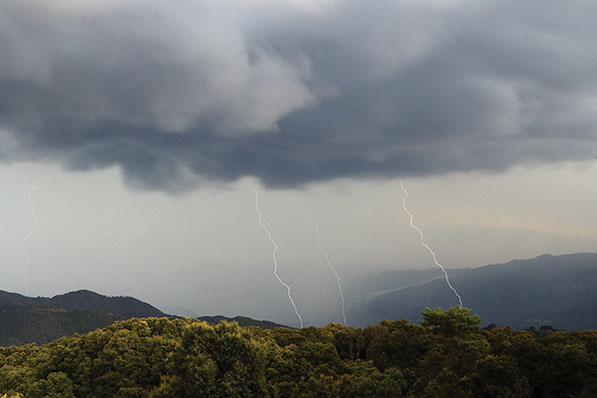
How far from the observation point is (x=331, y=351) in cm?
5119

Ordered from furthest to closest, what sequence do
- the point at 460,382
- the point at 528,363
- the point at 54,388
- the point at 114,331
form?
the point at 114,331
the point at 54,388
the point at 528,363
the point at 460,382

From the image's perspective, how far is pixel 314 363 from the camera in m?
50.0

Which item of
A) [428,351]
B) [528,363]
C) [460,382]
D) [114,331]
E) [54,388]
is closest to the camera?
[460,382]

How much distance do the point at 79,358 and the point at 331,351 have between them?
30.9 m

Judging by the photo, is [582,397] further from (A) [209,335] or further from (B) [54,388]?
(B) [54,388]

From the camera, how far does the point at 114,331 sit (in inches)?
2397

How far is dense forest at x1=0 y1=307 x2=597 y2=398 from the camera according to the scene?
118 feet

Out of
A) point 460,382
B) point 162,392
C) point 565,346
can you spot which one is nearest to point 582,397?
point 565,346

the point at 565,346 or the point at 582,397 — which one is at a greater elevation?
the point at 565,346

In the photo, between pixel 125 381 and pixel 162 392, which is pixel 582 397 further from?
pixel 125 381

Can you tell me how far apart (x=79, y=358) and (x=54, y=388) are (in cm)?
511

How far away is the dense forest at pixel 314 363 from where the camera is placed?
3597 cm

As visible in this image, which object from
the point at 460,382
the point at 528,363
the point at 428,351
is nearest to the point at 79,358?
the point at 428,351

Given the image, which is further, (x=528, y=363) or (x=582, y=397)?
(x=528, y=363)
